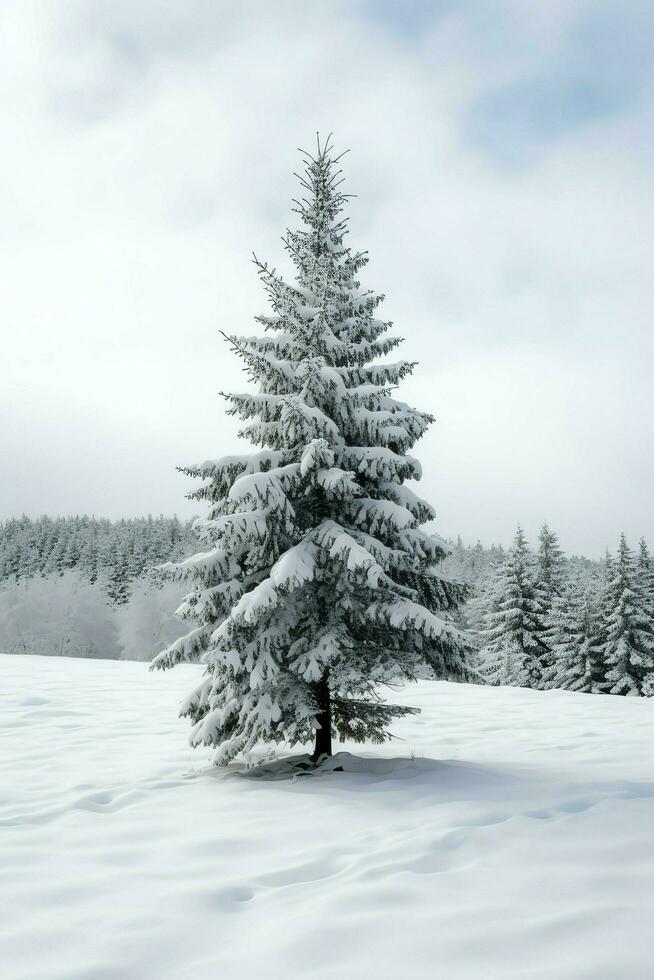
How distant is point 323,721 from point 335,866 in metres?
3.68

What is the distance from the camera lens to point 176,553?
3723 inches

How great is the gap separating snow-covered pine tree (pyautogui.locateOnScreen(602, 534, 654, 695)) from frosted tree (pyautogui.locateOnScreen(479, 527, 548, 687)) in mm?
3923

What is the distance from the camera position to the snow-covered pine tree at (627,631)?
119 feet

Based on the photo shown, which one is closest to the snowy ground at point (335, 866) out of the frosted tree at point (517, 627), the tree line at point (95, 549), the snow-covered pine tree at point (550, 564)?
the frosted tree at point (517, 627)

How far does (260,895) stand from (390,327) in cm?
728

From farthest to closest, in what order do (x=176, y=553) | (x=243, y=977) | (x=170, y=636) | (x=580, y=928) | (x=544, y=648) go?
(x=176, y=553), (x=170, y=636), (x=544, y=648), (x=580, y=928), (x=243, y=977)

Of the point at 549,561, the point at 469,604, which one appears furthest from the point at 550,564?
the point at 469,604

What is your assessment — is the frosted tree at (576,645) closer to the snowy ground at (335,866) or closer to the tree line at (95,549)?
the snowy ground at (335,866)

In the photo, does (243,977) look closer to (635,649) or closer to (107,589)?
(635,649)

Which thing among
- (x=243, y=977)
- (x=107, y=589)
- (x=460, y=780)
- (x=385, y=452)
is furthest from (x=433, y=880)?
(x=107, y=589)

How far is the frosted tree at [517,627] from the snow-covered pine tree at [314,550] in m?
31.2

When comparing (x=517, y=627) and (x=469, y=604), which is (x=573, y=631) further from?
(x=469, y=604)

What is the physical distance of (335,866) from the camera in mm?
5004

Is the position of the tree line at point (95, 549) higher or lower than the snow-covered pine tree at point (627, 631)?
higher
